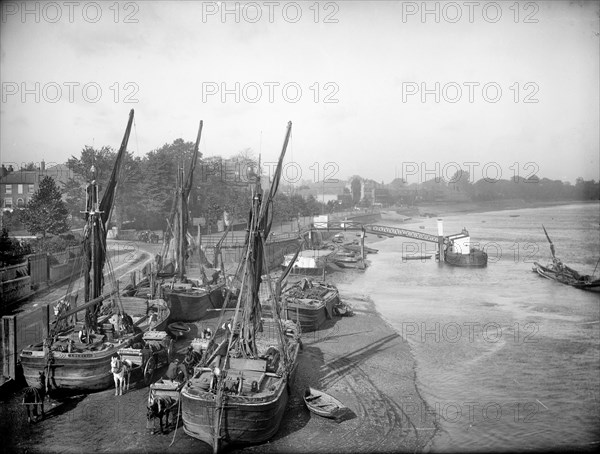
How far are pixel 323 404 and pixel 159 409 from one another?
595cm

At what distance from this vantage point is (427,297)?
151 feet

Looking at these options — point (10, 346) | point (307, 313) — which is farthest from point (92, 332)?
point (307, 313)

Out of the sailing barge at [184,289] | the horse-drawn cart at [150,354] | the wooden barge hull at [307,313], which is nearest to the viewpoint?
the horse-drawn cart at [150,354]

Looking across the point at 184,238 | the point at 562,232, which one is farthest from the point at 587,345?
the point at 562,232

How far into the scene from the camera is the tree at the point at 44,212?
1687 inches

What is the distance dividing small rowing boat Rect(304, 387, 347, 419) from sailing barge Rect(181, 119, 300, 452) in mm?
1001

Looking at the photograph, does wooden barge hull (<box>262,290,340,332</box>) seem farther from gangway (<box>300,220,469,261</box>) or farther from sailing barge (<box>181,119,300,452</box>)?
gangway (<box>300,220,469,261</box>)

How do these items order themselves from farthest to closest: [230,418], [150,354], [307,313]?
[307,313] < [150,354] < [230,418]

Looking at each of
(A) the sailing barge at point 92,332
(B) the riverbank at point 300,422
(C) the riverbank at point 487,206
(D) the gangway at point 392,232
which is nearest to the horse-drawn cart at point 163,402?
(B) the riverbank at point 300,422

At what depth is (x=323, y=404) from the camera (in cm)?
1855

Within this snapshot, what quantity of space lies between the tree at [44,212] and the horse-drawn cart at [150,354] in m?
26.3

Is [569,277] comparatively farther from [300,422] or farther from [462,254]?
[300,422]

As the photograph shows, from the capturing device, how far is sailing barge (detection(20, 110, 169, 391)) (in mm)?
18453

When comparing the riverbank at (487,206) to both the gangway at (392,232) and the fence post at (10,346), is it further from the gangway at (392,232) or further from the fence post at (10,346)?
the fence post at (10,346)
